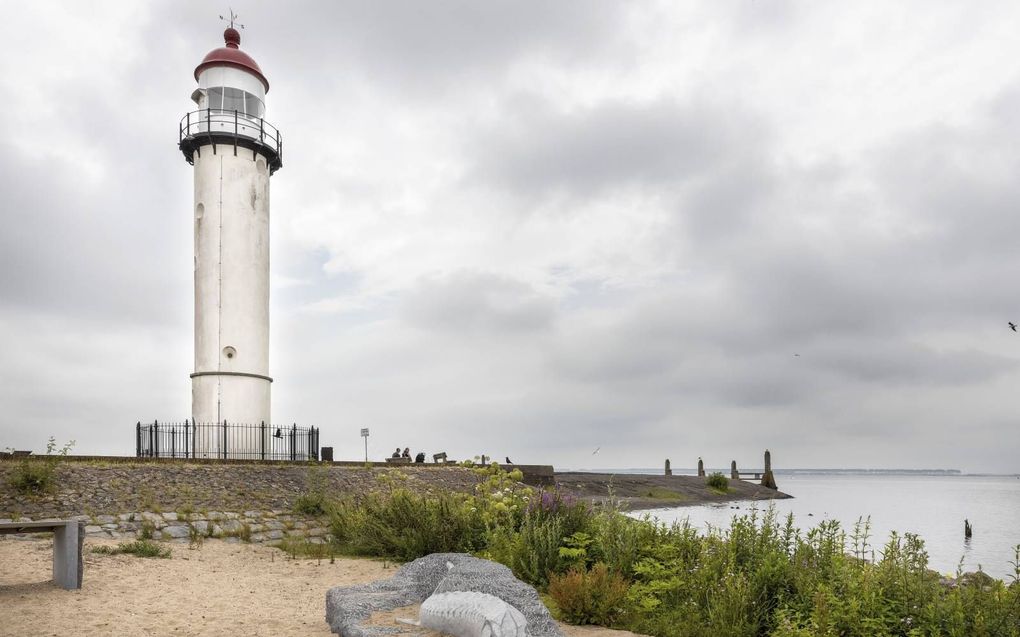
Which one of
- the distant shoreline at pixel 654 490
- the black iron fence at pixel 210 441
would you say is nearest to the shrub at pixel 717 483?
the distant shoreline at pixel 654 490

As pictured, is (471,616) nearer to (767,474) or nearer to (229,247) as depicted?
(229,247)

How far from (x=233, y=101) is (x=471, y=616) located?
2262 centimetres

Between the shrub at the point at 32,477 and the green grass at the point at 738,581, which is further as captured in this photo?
the shrub at the point at 32,477

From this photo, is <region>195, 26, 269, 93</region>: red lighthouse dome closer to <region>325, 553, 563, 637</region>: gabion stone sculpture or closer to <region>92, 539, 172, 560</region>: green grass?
<region>92, 539, 172, 560</region>: green grass

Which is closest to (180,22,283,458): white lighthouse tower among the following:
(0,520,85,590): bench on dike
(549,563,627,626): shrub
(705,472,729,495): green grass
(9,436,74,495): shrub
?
(9,436,74,495): shrub

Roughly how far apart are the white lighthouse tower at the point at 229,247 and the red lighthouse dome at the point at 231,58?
0.13 feet

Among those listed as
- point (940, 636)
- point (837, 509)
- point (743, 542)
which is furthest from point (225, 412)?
point (837, 509)

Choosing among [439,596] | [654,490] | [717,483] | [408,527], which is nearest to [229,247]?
[408,527]

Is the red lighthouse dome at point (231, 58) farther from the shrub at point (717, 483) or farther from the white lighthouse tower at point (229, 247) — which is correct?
the shrub at point (717, 483)

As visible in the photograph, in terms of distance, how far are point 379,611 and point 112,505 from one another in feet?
31.2

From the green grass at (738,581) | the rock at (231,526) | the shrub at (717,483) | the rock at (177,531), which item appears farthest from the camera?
the shrub at (717,483)

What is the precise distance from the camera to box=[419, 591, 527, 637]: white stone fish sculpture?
18.3 feet

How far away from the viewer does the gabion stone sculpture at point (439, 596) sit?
6172 millimetres

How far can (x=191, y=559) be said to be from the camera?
11875mm
